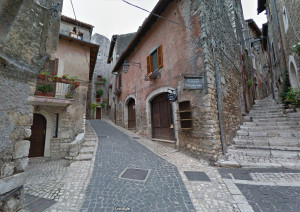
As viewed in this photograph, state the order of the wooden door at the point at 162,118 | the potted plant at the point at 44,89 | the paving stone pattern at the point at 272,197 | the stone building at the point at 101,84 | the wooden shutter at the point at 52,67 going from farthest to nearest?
the stone building at the point at 101,84 < the wooden shutter at the point at 52,67 < the wooden door at the point at 162,118 < the potted plant at the point at 44,89 < the paving stone pattern at the point at 272,197

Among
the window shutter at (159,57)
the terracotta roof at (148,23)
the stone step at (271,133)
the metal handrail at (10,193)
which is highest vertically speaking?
the terracotta roof at (148,23)

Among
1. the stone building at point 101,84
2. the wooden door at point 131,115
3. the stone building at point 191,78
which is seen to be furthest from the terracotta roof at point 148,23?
the stone building at point 101,84

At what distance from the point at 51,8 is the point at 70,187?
146 inches

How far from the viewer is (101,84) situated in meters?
20.5

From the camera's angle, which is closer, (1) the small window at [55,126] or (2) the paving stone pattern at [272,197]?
(2) the paving stone pattern at [272,197]

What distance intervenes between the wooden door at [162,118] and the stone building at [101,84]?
13.7 m

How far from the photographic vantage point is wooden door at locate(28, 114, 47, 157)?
629 cm

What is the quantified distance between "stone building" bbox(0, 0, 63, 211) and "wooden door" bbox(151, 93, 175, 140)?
5399 mm

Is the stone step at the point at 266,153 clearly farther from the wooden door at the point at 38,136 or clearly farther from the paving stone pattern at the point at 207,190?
the wooden door at the point at 38,136

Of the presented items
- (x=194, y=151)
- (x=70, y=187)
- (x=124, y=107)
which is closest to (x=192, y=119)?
(x=194, y=151)

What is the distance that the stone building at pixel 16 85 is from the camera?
1855mm

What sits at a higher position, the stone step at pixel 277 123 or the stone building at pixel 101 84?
the stone building at pixel 101 84

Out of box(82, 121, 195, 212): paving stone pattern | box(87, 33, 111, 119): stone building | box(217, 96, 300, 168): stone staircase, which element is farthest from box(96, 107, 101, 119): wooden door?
box(217, 96, 300, 168): stone staircase

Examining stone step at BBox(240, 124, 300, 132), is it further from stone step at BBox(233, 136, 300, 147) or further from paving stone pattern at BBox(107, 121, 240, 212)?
paving stone pattern at BBox(107, 121, 240, 212)
